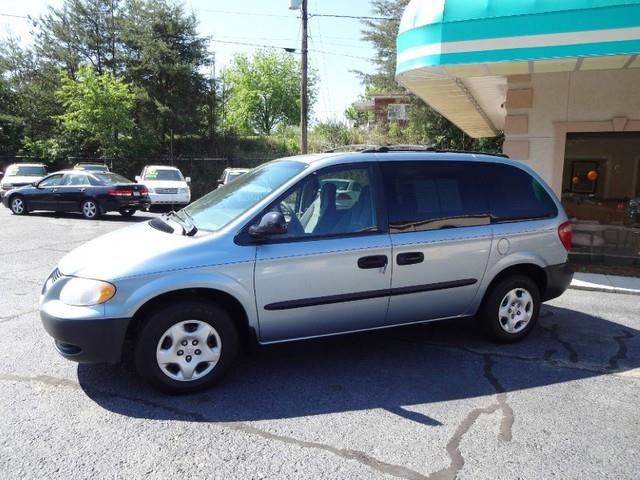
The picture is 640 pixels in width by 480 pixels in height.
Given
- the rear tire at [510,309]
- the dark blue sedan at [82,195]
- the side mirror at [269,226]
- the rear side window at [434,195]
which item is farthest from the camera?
the dark blue sedan at [82,195]

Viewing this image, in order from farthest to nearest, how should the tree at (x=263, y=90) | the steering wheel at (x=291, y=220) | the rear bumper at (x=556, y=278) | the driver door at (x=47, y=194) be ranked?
the tree at (x=263, y=90), the driver door at (x=47, y=194), the rear bumper at (x=556, y=278), the steering wheel at (x=291, y=220)

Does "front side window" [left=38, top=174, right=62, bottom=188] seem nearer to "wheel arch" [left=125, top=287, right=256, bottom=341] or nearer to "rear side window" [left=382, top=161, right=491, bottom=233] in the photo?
"wheel arch" [left=125, top=287, right=256, bottom=341]

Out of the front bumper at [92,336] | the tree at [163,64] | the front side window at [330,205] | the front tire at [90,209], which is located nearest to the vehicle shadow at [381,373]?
the front bumper at [92,336]

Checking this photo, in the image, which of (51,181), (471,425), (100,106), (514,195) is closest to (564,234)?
(514,195)

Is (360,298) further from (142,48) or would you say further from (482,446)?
(142,48)

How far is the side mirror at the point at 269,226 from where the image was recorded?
11.8 feet

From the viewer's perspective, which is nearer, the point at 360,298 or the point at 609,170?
the point at 360,298

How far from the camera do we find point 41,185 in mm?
14844

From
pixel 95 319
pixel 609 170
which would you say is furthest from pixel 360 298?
pixel 609 170

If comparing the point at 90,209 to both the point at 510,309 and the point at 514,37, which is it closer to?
the point at 514,37

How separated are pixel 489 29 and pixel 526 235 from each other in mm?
3798

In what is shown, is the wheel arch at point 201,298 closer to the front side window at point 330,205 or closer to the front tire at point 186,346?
the front tire at point 186,346

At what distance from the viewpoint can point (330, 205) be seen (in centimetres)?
405

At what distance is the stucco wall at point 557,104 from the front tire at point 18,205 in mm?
13762
